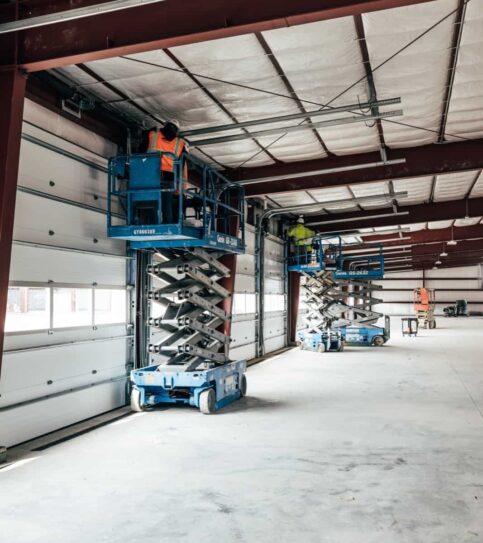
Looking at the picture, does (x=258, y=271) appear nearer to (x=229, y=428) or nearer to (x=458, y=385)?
(x=458, y=385)

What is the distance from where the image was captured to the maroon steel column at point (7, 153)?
6.15 meters

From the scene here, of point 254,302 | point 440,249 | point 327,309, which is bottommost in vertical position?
point 327,309

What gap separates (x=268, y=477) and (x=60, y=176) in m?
5.55

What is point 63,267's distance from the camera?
843 cm

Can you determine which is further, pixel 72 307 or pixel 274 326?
pixel 274 326

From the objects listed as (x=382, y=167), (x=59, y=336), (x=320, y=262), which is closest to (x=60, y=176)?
(x=59, y=336)

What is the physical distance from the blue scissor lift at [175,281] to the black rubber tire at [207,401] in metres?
0.02

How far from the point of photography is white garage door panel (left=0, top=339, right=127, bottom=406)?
24.0 ft

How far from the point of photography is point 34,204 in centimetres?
778

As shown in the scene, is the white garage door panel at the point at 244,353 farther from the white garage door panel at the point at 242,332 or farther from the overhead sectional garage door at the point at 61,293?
the overhead sectional garage door at the point at 61,293

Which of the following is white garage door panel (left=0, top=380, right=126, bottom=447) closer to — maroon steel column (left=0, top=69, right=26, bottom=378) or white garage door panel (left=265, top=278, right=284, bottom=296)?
maroon steel column (left=0, top=69, right=26, bottom=378)

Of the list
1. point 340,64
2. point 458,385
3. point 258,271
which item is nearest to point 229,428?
point 340,64

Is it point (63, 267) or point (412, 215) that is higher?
point (412, 215)

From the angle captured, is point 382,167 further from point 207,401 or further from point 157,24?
point 157,24
